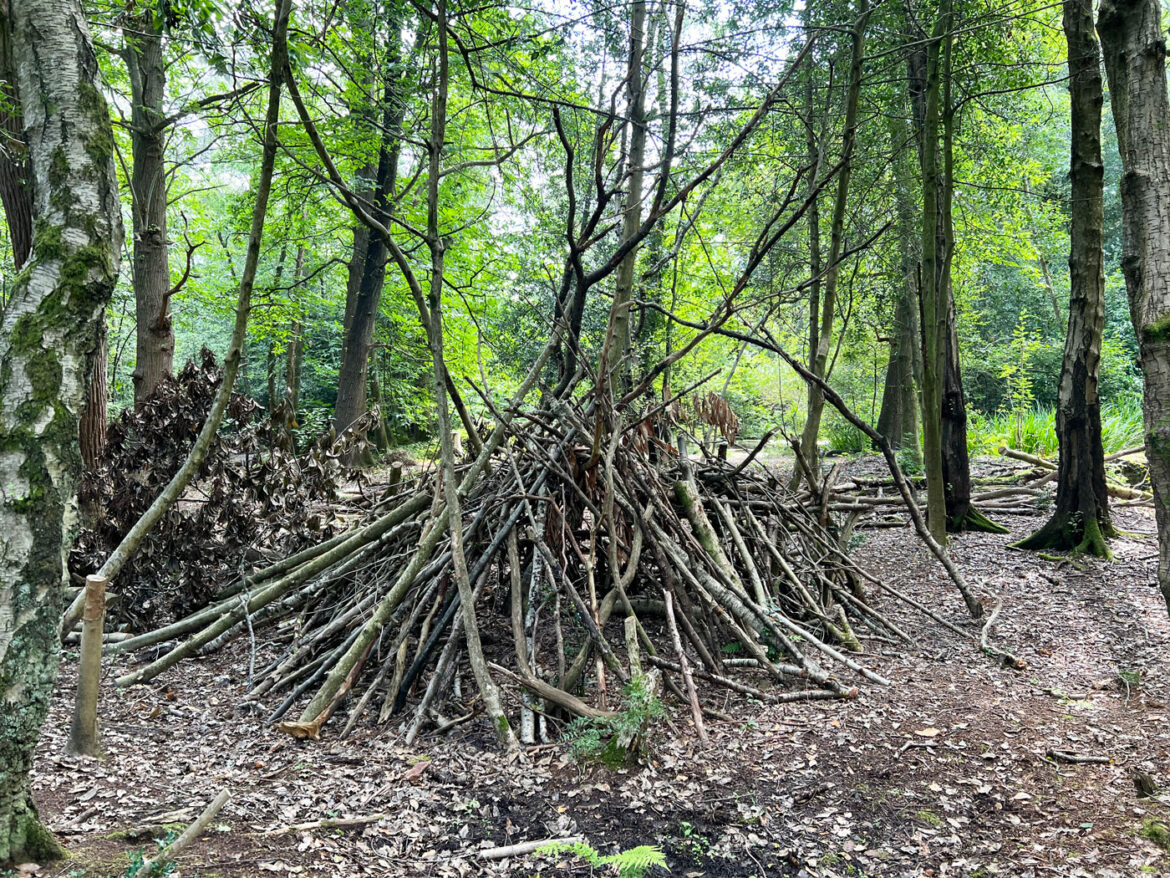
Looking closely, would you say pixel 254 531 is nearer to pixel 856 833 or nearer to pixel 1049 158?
pixel 856 833

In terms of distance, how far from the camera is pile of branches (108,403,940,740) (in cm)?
343

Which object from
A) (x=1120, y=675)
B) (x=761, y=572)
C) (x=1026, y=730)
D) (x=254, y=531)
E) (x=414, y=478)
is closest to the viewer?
(x=1026, y=730)

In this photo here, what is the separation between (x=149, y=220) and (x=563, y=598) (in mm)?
5573

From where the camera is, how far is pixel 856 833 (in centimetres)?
242

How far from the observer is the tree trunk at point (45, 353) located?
72.1 inches

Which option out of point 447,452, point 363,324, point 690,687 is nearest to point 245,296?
point 447,452

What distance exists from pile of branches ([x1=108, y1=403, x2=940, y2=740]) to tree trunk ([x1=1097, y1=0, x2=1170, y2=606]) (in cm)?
176

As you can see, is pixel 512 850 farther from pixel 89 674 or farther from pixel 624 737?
pixel 89 674

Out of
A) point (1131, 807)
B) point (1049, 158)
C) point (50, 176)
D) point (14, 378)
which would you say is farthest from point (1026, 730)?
point (1049, 158)

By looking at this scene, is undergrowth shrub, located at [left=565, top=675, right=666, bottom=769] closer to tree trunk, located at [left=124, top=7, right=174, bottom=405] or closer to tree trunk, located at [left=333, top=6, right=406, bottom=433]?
tree trunk, located at [left=124, top=7, right=174, bottom=405]

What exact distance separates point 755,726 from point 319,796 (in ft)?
6.26

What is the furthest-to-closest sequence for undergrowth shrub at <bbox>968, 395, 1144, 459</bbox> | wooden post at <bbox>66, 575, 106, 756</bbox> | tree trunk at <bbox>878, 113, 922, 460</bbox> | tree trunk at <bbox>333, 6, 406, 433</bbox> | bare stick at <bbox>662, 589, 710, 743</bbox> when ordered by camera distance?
1. tree trunk at <bbox>333, 6, 406, 433</bbox>
2. undergrowth shrub at <bbox>968, 395, 1144, 459</bbox>
3. tree trunk at <bbox>878, 113, 922, 460</bbox>
4. bare stick at <bbox>662, 589, 710, 743</bbox>
5. wooden post at <bbox>66, 575, 106, 756</bbox>

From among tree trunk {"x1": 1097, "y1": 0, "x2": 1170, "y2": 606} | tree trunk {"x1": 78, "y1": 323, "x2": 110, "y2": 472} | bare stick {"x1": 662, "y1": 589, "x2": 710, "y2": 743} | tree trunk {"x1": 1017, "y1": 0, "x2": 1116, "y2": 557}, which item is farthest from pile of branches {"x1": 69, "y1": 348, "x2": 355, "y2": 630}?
tree trunk {"x1": 1017, "y1": 0, "x2": 1116, "y2": 557}

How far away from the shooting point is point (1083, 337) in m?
5.82
